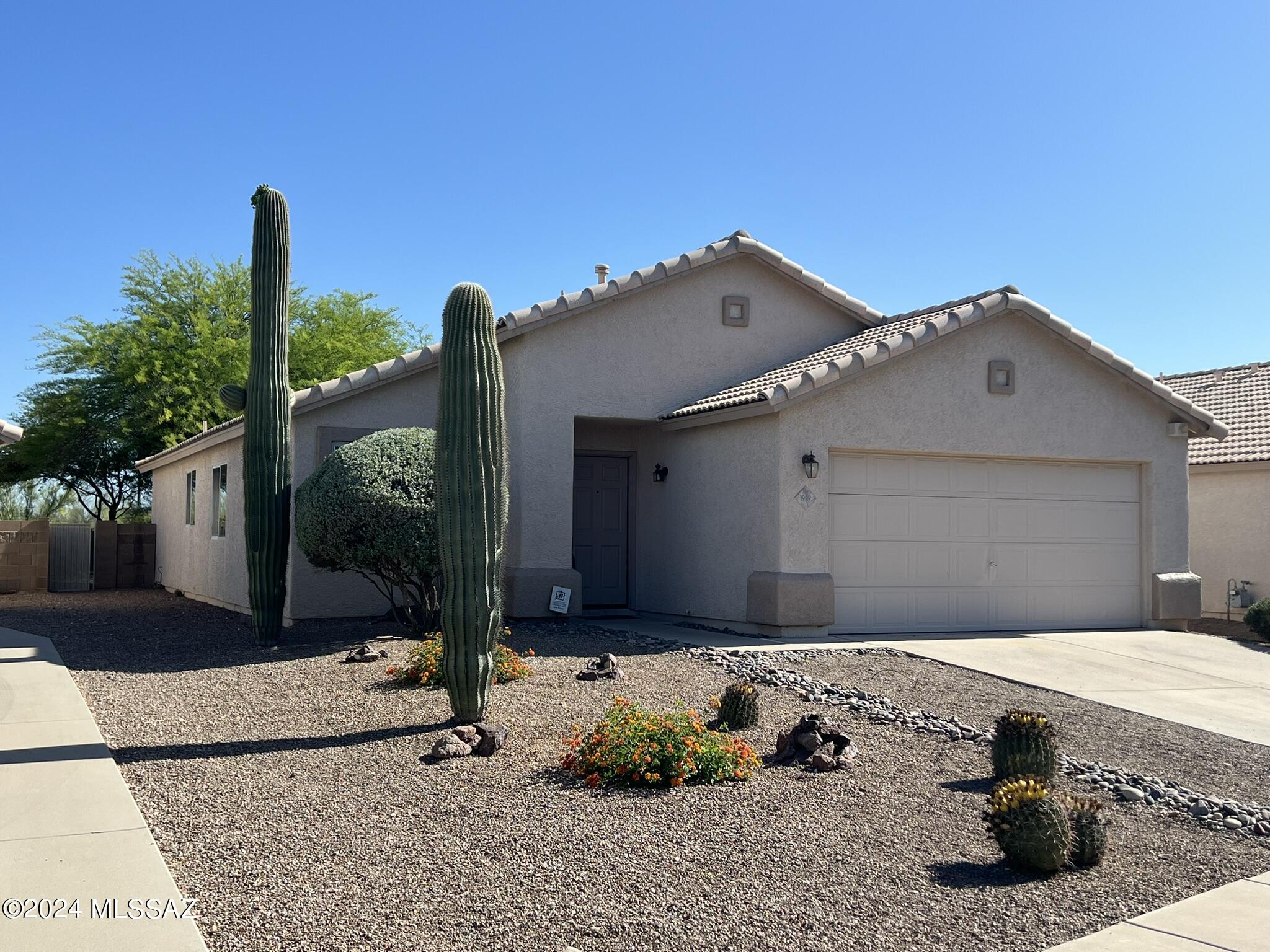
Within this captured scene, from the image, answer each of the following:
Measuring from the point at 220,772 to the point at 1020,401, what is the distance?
10.8 m

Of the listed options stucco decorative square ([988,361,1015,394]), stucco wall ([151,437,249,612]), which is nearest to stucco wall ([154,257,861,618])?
stucco wall ([151,437,249,612])

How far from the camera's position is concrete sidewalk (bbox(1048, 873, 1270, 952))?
169 inches

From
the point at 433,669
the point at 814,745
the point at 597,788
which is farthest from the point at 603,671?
the point at 597,788

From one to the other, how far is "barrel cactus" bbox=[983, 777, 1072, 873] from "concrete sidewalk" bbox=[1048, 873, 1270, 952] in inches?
20.3

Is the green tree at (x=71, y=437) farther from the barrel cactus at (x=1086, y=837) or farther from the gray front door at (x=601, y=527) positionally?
the barrel cactus at (x=1086, y=837)

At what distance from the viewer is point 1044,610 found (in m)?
14.3

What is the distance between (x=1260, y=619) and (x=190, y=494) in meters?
17.6

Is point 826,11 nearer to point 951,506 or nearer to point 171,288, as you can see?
point 951,506

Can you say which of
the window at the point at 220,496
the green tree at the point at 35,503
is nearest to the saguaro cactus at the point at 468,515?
the window at the point at 220,496

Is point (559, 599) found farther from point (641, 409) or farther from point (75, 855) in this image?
point (75, 855)

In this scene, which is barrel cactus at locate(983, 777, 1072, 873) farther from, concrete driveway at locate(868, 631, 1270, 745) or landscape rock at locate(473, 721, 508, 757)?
concrete driveway at locate(868, 631, 1270, 745)

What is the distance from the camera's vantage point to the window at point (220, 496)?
17.1 m

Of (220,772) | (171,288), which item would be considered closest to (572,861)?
(220,772)

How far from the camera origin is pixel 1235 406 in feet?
63.9
